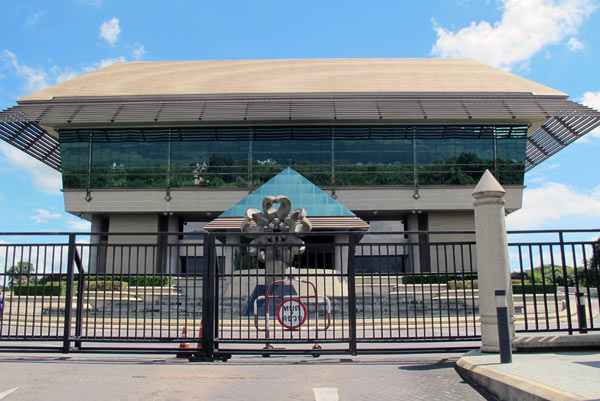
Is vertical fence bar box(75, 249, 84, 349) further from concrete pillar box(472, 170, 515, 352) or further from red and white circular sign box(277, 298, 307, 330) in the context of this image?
concrete pillar box(472, 170, 515, 352)

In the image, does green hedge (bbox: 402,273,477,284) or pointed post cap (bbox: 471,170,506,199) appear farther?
green hedge (bbox: 402,273,477,284)

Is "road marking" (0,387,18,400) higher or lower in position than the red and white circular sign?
lower

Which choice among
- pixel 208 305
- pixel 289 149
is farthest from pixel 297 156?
pixel 208 305

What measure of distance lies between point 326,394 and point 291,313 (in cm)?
295

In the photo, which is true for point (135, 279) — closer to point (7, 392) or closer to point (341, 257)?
point (341, 257)

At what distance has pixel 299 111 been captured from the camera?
136 feet

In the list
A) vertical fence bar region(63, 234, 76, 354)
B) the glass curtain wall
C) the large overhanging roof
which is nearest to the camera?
vertical fence bar region(63, 234, 76, 354)

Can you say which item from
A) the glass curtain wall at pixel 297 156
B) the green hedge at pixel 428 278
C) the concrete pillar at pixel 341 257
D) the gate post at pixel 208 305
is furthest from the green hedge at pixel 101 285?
the glass curtain wall at pixel 297 156

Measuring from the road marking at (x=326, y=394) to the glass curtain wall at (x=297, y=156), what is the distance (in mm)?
37432

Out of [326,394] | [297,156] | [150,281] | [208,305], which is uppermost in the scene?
[297,156]

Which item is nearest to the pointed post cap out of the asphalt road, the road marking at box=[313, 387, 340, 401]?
the asphalt road

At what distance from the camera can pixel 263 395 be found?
5.23 meters

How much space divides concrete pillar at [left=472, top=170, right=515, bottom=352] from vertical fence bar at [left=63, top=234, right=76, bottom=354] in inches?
240

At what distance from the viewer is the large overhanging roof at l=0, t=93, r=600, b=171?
1601 inches
